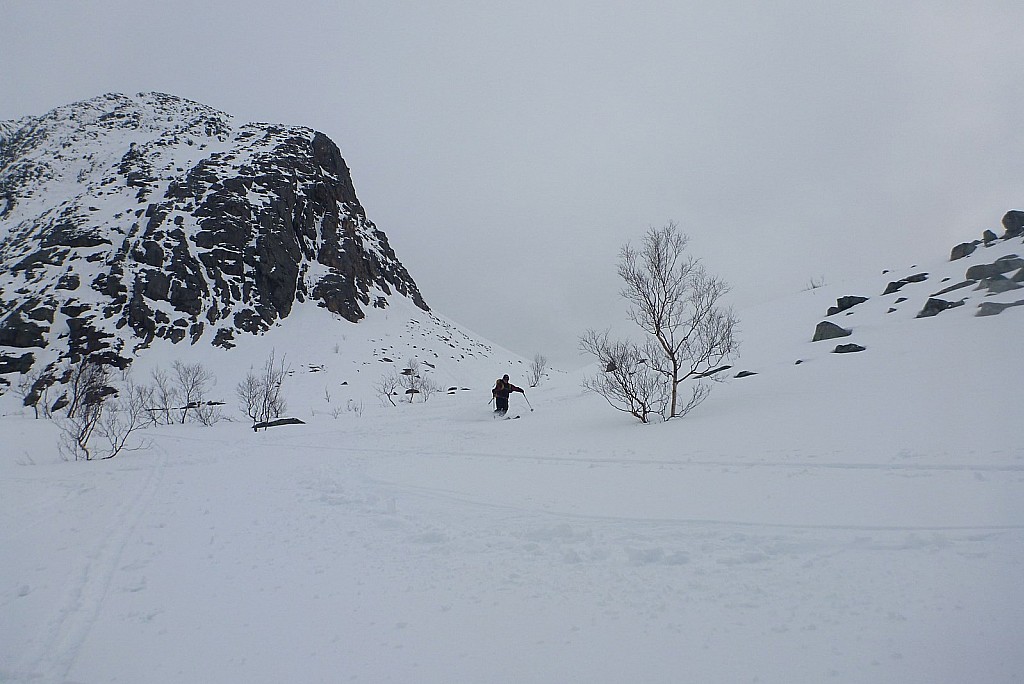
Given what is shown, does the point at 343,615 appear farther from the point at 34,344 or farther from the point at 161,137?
the point at 161,137

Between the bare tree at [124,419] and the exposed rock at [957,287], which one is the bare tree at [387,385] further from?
the exposed rock at [957,287]

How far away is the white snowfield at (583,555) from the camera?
9.96ft

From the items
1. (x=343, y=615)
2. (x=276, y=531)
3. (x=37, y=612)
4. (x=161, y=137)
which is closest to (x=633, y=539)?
(x=343, y=615)

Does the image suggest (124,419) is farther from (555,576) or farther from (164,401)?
(555,576)

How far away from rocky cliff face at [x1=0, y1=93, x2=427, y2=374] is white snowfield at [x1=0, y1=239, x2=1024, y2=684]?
149 ft

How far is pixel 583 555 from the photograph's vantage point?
14.9 feet

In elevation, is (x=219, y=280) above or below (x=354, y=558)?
above

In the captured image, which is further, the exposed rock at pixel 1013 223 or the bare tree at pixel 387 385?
the bare tree at pixel 387 385

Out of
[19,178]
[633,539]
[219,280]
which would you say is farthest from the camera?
[19,178]

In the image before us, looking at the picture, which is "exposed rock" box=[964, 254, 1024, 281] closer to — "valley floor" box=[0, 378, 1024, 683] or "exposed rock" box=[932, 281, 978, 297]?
"exposed rock" box=[932, 281, 978, 297]

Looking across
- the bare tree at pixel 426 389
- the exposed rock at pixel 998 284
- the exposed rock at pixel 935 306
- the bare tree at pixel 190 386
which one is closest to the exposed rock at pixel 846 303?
the exposed rock at pixel 998 284

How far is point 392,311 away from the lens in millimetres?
62406

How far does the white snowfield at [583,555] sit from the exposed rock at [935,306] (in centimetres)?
425

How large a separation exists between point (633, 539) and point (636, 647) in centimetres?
176
